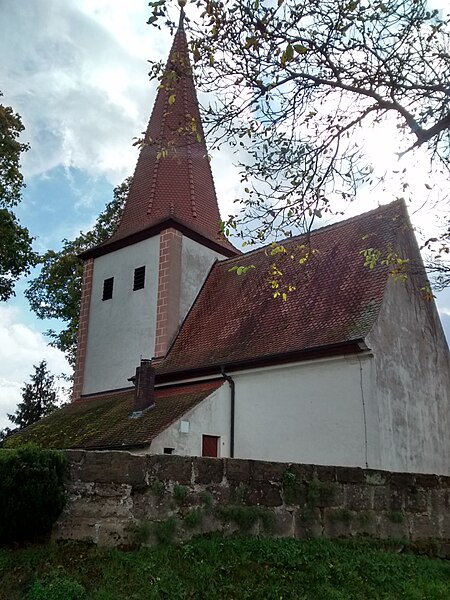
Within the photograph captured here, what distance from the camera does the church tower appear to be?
19797mm

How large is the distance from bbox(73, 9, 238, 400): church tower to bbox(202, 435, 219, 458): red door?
4.41m

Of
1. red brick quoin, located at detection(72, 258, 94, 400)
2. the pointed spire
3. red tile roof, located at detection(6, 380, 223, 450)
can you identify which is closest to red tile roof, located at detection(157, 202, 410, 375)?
red tile roof, located at detection(6, 380, 223, 450)

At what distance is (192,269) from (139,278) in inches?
74.5

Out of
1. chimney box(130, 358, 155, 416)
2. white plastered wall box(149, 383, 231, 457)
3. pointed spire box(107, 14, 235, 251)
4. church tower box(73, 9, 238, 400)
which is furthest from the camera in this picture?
pointed spire box(107, 14, 235, 251)

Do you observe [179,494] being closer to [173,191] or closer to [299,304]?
[299,304]

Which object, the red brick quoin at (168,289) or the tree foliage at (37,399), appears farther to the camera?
the tree foliage at (37,399)

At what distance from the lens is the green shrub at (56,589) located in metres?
4.93

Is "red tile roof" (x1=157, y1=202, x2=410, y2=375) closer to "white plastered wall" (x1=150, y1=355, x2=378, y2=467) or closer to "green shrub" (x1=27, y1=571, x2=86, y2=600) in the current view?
"white plastered wall" (x1=150, y1=355, x2=378, y2=467)

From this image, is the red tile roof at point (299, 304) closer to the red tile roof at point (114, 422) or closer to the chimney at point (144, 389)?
the chimney at point (144, 389)

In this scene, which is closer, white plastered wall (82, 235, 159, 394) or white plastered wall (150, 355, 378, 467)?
white plastered wall (150, 355, 378, 467)

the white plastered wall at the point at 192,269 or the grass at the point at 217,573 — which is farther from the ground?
the white plastered wall at the point at 192,269

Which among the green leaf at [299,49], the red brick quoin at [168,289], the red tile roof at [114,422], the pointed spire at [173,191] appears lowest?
the red tile roof at [114,422]

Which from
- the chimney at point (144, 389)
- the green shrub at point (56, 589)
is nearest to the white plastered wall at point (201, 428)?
the chimney at point (144, 389)

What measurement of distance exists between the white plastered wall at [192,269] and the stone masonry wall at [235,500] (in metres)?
12.3
